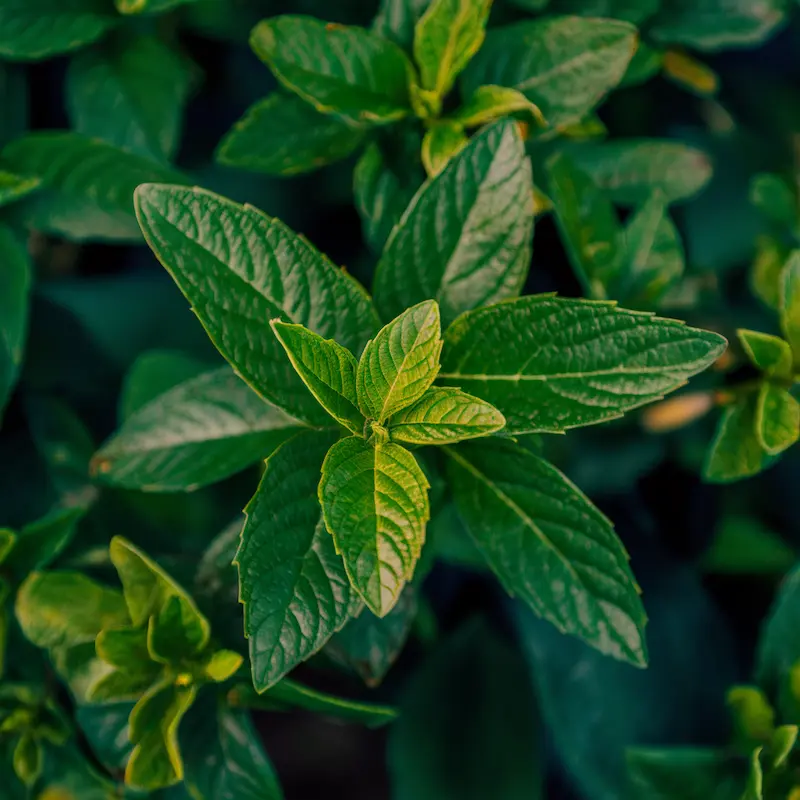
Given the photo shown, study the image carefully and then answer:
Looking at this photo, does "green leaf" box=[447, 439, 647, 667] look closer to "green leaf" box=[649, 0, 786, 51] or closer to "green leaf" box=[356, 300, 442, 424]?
"green leaf" box=[356, 300, 442, 424]

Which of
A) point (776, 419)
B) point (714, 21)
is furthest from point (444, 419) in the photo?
point (714, 21)

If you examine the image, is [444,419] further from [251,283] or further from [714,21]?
[714,21]

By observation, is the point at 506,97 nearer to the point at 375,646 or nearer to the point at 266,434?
the point at 266,434

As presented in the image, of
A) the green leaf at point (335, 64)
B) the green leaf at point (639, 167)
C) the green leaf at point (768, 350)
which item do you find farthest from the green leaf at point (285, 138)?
the green leaf at point (768, 350)

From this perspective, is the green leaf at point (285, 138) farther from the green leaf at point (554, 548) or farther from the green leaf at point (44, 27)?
the green leaf at point (554, 548)

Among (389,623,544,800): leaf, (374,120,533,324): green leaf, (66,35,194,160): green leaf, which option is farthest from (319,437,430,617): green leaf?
(389,623,544,800): leaf
